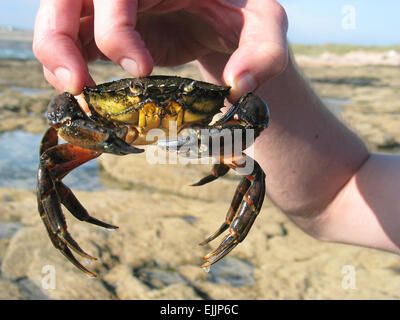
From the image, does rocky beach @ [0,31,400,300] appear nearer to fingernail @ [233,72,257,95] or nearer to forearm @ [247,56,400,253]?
forearm @ [247,56,400,253]

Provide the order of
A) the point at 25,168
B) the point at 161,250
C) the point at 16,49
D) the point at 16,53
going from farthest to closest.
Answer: the point at 16,49, the point at 16,53, the point at 25,168, the point at 161,250

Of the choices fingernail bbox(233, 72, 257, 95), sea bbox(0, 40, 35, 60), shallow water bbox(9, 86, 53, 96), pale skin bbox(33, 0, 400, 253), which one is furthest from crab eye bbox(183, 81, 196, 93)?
sea bbox(0, 40, 35, 60)

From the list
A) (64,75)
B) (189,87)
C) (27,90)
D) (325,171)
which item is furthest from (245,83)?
(27,90)

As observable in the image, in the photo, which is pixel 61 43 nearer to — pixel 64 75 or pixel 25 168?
pixel 64 75

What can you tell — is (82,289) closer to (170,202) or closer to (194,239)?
(194,239)
